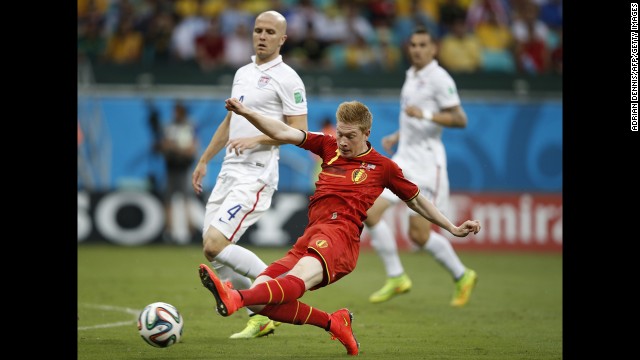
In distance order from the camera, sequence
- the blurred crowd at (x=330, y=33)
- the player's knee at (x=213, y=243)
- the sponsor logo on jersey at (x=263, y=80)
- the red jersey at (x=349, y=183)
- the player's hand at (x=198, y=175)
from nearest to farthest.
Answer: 1. the red jersey at (x=349, y=183)
2. the player's knee at (x=213, y=243)
3. the sponsor logo on jersey at (x=263, y=80)
4. the player's hand at (x=198, y=175)
5. the blurred crowd at (x=330, y=33)

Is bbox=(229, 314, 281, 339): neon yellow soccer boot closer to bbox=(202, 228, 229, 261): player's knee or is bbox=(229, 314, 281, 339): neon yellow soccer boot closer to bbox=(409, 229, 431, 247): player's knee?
bbox=(202, 228, 229, 261): player's knee

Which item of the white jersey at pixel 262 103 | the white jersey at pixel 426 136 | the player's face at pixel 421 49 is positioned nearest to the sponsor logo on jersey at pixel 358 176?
the white jersey at pixel 262 103

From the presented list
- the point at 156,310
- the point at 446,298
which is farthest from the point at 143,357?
the point at 446,298

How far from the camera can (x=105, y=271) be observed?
44.3 feet

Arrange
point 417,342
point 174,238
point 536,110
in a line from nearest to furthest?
point 417,342, point 174,238, point 536,110

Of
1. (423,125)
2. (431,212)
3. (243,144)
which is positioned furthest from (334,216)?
(423,125)

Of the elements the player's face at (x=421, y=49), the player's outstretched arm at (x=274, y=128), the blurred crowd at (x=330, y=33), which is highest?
the blurred crowd at (x=330, y=33)

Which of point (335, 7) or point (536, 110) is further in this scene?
point (335, 7)

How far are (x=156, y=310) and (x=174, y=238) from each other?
33.7 ft

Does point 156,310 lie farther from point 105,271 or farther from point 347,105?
point 105,271

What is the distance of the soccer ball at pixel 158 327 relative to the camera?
701 centimetres

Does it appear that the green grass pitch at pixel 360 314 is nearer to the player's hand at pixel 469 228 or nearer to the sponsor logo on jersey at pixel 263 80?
the player's hand at pixel 469 228

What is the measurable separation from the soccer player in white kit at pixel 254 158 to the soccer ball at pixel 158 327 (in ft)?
3.64

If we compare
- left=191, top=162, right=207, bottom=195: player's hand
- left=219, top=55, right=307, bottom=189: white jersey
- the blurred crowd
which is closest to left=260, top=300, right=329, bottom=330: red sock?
left=219, top=55, right=307, bottom=189: white jersey
